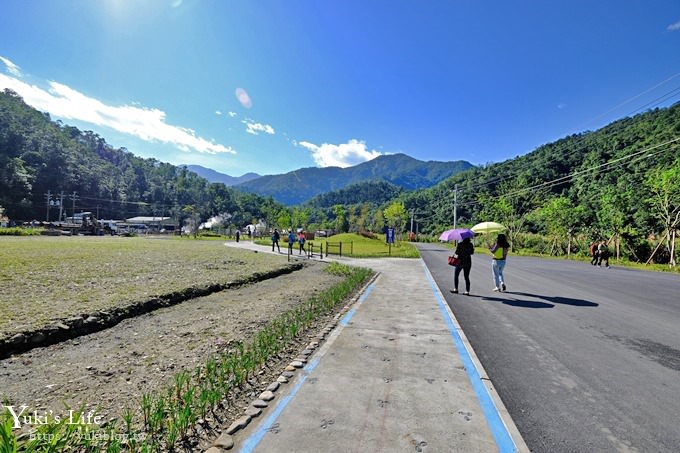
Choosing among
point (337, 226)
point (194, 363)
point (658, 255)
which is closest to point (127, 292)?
point (194, 363)

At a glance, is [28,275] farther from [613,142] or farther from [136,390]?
[613,142]

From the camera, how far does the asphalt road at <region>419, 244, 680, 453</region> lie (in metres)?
3.00

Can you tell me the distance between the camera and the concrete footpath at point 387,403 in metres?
2.73

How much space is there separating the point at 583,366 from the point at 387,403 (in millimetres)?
3256

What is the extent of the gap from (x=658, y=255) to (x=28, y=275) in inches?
1488

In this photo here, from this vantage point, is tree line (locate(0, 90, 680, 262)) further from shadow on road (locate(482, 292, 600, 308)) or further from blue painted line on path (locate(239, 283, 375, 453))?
blue painted line on path (locate(239, 283, 375, 453))

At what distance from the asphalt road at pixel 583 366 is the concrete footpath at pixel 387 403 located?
354 millimetres

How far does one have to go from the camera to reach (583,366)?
4.61 m

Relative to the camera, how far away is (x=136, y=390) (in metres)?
3.79

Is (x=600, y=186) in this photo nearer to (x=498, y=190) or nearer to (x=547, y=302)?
(x=498, y=190)

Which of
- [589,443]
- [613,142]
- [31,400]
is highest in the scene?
[613,142]

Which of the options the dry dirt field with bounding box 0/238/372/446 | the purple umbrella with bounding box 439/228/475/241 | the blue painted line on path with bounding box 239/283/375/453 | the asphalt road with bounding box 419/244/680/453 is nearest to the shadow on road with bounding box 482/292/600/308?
the asphalt road with bounding box 419/244/680/453

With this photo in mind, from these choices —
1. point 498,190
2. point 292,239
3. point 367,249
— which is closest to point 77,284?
point 292,239

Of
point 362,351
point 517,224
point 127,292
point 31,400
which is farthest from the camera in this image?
point 517,224
